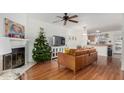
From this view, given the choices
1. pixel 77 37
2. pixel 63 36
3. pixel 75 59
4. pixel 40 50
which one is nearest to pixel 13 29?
pixel 40 50

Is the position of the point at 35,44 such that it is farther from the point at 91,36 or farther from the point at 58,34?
the point at 91,36

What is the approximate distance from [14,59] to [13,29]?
3.57 ft

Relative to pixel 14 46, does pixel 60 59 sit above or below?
below

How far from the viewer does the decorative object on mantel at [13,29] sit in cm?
295

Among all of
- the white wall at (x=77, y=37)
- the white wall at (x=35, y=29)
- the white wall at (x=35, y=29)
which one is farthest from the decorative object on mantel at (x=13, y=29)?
the white wall at (x=77, y=37)

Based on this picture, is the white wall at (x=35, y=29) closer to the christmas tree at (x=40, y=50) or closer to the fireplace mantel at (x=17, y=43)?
the christmas tree at (x=40, y=50)

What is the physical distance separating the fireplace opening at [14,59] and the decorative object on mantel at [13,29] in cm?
55

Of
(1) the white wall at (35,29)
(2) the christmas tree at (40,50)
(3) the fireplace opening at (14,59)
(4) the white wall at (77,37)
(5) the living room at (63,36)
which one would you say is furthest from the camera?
(4) the white wall at (77,37)

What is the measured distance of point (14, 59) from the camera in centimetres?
353

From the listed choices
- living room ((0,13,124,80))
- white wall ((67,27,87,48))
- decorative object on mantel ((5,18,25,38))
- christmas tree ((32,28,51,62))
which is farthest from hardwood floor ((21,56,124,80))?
white wall ((67,27,87,48))

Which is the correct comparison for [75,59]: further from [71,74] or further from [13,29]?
[13,29]
